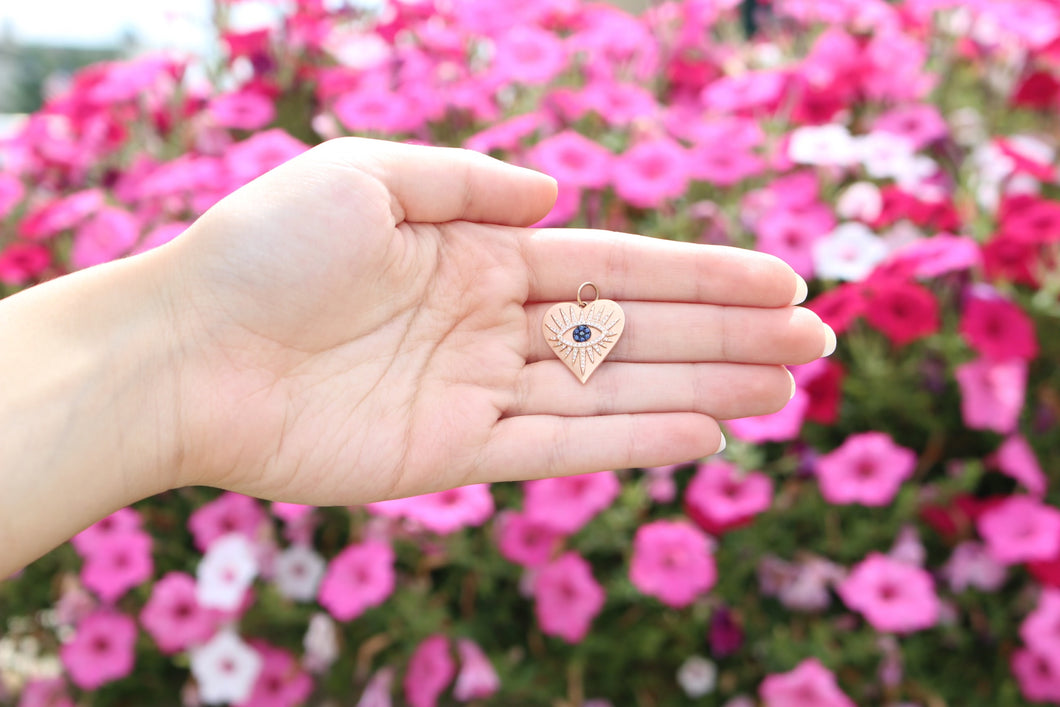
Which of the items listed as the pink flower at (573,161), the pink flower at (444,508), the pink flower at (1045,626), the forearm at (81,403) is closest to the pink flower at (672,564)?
the pink flower at (444,508)

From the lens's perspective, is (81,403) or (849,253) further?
(849,253)

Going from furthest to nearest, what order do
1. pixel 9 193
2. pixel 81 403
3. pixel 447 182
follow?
pixel 9 193 < pixel 447 182 < pixel 81 403

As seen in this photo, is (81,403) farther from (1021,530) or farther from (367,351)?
(1021,530)

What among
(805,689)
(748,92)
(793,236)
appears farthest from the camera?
(748,92)

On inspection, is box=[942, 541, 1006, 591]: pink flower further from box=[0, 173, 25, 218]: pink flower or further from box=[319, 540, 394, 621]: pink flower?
box=[0, 173, 25, 218]: pink flower

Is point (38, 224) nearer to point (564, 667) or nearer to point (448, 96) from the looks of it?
point (448, 96)

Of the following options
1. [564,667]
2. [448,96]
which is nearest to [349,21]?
[448,96]

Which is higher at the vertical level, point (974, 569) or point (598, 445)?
point (598, 445)

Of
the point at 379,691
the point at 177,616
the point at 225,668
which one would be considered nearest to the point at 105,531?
the point at 177,616
